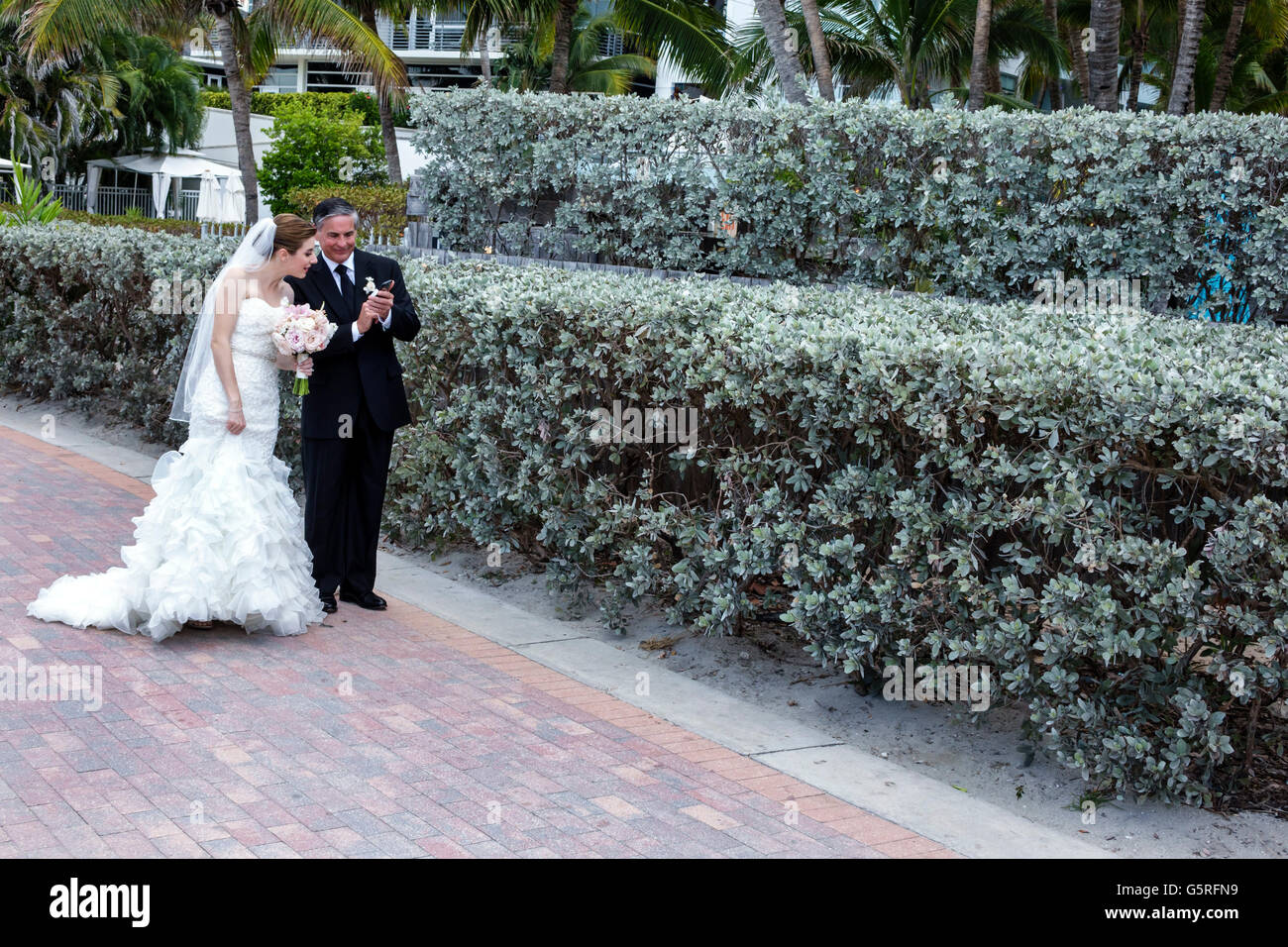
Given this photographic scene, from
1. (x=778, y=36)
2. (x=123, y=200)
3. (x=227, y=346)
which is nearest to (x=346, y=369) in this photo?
(x=227, y=346)

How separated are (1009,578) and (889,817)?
0.98 metres

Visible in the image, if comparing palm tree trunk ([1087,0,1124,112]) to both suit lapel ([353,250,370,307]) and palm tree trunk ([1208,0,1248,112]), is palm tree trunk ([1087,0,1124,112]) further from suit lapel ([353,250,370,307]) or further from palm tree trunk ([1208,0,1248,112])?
suit lapel ([353,250,370,307])

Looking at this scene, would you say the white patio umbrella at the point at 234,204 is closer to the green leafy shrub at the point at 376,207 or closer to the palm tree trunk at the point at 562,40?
the green leafy shrub at the point at 376,207

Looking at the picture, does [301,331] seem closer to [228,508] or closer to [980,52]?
[228,508]

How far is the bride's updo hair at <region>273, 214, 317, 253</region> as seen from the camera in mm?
6477

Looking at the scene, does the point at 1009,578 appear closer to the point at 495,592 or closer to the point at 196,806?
the point at 196,806

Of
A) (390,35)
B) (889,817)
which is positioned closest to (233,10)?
(889,817)

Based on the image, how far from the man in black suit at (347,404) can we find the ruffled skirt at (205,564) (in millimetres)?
314

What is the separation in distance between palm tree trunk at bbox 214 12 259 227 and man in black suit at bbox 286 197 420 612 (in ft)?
60.0

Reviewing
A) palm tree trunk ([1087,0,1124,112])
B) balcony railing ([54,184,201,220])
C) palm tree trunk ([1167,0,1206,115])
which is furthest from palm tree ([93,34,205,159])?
palm tree trunk ([1087,0,1124,112])

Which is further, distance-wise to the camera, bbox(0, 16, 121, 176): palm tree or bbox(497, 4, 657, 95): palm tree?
bbox(0, 16, 121, 176): palm tree

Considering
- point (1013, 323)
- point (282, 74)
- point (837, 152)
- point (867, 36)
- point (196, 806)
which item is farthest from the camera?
point (282, 74)

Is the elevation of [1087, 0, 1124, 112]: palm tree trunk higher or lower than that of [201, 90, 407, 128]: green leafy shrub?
lower

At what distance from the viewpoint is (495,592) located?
753cm
